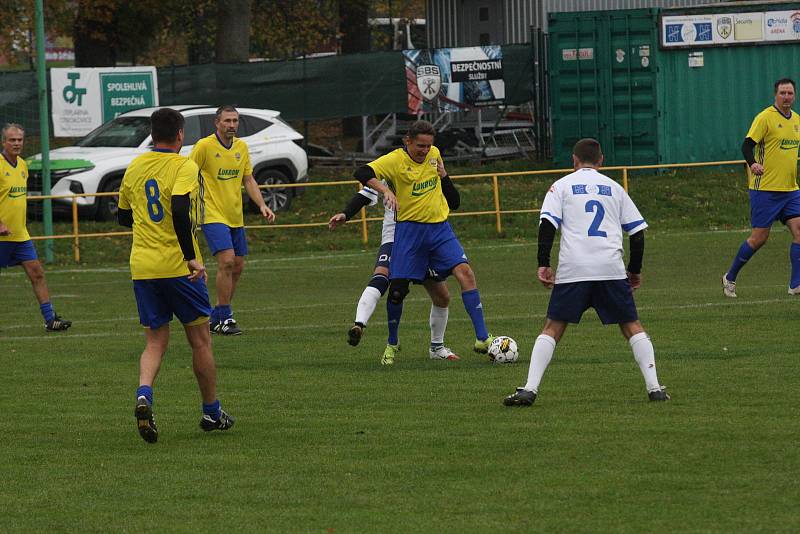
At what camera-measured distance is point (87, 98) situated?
28.2m

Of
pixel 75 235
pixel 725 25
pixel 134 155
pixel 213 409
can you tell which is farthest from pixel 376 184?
pixel 725 25

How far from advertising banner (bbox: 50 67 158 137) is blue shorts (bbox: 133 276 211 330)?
1997cm

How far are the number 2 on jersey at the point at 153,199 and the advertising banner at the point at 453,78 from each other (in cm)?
2129

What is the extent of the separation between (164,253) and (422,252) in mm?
3600

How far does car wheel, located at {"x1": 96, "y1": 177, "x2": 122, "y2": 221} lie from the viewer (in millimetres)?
25016

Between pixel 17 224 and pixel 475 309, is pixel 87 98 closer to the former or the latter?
pixel 17 224

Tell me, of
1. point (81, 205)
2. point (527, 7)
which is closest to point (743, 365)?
point (81, 205)

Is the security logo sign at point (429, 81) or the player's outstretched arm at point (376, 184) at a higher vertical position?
the security logo sign at point (429, 81)

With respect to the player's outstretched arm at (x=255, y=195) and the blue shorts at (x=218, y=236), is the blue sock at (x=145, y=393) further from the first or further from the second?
the blue shorts at (x=218, y=236)

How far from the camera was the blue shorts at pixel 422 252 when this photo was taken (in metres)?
11.8

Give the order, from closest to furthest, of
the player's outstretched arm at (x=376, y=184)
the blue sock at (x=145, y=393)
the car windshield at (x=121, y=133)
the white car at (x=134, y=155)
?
the blue sock at (x=145, y=393), the player's outstretched arm at (x=376, y=184), the white car at (x=134, y=155), the car windshield at (x=121, y=133)

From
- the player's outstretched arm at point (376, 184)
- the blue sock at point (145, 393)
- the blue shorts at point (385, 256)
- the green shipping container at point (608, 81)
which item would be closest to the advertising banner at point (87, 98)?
the green shipping container at point (608, 81)

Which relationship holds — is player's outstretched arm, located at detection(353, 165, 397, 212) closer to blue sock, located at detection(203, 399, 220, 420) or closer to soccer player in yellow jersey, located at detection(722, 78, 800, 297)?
blue sock, located at detection(203, 399, 220, 420)

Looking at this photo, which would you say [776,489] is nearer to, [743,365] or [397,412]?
[397,412]
